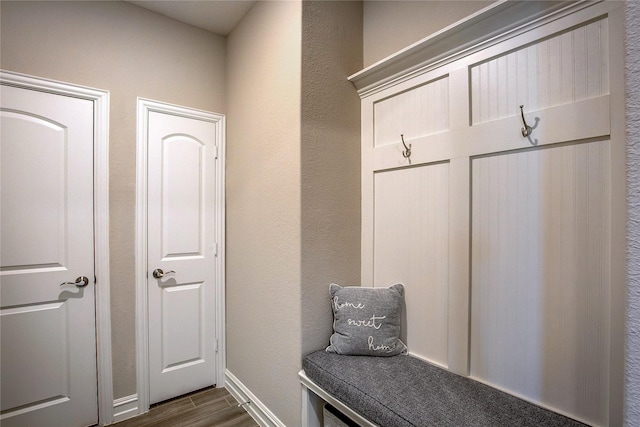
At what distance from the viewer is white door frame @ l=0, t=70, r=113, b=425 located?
1.93 metres

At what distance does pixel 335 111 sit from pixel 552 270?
1.36 m

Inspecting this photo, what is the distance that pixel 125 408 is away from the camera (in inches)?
78.3

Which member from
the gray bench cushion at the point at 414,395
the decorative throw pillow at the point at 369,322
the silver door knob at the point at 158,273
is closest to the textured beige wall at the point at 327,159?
the decorative throw pillow at the point at 369,322

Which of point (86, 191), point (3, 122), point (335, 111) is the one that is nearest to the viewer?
point (3, 122)

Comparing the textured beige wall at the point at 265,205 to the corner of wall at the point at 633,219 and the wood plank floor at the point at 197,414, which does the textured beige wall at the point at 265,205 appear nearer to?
the wood plank floor at the point at 197,414

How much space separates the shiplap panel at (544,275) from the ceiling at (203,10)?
203cm

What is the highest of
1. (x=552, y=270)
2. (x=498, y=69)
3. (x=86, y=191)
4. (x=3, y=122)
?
(x=498, y=69)

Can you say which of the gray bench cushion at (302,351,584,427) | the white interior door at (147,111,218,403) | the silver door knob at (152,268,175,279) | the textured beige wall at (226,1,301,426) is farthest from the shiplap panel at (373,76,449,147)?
the silver door knob at (152,268,175,279)

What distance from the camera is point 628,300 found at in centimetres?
52

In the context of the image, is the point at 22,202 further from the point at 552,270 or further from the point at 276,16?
the point at 552,270

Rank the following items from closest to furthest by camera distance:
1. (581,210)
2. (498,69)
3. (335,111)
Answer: (581,210), (498,69), (335,111)

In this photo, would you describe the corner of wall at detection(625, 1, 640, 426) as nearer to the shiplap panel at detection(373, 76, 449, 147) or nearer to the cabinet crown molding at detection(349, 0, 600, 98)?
the cabinet crown molding at detection(349, 0, 600, 98)

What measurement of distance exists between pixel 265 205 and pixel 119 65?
1435 mm

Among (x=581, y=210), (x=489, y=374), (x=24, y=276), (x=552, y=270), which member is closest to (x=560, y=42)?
(x=581, y=210)
